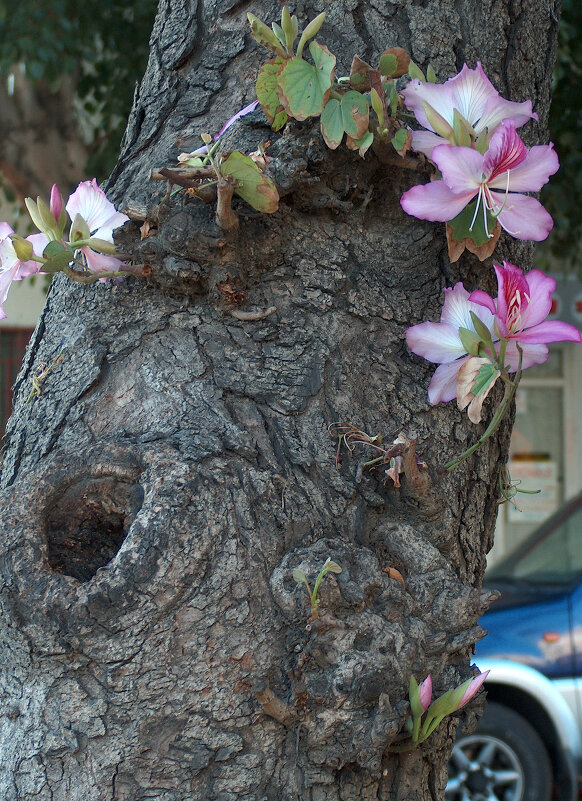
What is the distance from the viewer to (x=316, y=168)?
1.17 meters

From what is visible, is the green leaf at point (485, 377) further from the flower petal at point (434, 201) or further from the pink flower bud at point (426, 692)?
the pink flower bud at point (426, 692)

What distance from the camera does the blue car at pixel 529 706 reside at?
448cm

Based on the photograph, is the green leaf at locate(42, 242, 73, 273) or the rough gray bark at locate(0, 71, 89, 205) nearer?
the green leaf at locate(42, 242, 73, 273)

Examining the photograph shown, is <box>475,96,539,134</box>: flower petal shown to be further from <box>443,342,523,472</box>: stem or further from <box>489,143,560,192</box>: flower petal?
<box>443,342,523,472</box>: stem

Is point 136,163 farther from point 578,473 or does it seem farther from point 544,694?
point 578,473

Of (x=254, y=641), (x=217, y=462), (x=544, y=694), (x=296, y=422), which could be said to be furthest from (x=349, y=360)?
(x=544, y=694)

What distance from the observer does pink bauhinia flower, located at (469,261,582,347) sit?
1.07 metres

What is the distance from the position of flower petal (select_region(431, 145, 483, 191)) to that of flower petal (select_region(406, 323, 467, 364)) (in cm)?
18

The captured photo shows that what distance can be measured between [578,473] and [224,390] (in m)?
8.82

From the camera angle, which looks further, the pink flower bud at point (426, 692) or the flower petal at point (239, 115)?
the flower petal at point (239, 115)

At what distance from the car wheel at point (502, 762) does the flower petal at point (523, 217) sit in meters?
3.83

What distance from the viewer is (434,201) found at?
109 cm

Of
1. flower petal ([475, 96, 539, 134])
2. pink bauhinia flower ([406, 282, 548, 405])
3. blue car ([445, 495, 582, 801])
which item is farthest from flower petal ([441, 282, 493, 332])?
blue car ([445, 495, 582, 801])

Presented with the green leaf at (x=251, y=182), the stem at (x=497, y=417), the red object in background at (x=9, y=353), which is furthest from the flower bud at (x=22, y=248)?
the red object in background at (x=9, y=353)
